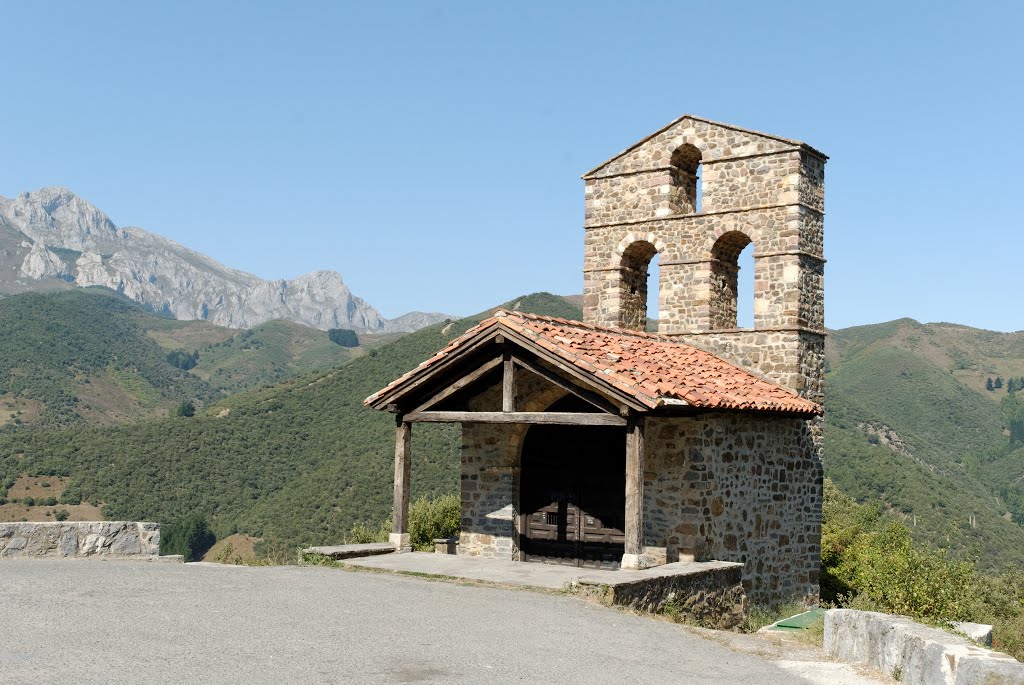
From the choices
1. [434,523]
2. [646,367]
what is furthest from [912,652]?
[434,523]

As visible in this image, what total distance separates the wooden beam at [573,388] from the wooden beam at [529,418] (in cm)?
14

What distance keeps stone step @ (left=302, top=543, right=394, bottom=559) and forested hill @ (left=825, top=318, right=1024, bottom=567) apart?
35.8 m

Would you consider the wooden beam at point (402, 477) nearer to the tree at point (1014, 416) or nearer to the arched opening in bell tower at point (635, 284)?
the arched opening in bell tower at point (635, 284)

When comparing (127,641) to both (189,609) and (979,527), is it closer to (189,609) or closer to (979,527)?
(189,609)

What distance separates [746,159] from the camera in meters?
17.9

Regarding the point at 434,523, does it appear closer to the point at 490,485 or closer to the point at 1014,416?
the point at 490,485

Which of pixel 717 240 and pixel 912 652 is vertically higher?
pixel 717 240

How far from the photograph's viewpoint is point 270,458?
214ft

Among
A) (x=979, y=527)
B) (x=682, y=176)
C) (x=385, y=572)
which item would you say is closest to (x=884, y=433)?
(x=979, y=527)

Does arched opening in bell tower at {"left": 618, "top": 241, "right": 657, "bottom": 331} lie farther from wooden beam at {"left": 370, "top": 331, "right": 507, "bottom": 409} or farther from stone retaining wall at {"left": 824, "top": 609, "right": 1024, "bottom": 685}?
stone retaining wall at {"left": 824, "top": 609, "right": 1024, "bottom": 685}

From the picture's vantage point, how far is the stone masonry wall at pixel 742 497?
14.7 metres

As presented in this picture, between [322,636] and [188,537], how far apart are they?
4967cm

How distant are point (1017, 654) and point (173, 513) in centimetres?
5326

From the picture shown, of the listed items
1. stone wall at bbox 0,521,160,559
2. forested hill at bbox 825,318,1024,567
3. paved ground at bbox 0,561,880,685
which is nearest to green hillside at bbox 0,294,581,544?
forested hill at bbox 825,318,1024,567
